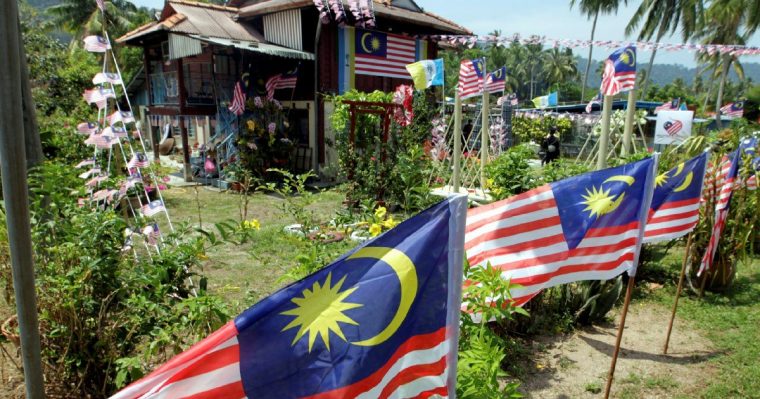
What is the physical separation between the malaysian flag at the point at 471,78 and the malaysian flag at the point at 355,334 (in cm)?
627

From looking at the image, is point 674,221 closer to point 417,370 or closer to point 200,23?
point 417,370

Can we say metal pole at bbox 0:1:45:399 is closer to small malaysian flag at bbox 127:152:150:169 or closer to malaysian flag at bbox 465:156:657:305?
malaysian flag at bbox 465:156:657:305

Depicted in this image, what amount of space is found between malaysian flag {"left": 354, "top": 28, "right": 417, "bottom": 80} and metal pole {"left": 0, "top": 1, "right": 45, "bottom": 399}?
530 inches

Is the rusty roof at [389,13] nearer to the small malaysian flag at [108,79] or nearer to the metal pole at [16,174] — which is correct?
the small malaysian flag at [108,79]

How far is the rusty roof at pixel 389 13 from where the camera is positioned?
13.9 metres

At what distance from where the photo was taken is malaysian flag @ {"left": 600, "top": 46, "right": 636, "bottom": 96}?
192 inches

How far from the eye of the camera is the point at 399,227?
1.87 metres

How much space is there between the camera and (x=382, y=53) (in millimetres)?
15180

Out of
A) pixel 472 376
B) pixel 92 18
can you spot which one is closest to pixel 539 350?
pixel 472 376

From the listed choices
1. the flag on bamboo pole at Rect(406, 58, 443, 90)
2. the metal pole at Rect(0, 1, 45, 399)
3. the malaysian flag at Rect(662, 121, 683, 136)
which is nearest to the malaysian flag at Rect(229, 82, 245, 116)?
the flag on bamboo pole at Rect(406, 58, 443, 90)

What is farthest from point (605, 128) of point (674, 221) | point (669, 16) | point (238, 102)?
point (669, 16)

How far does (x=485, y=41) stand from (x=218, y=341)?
11.6 metres

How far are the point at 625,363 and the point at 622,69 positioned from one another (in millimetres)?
2885

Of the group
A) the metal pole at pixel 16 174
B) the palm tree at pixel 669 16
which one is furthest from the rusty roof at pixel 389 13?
the palm tree at pixel 669 16
